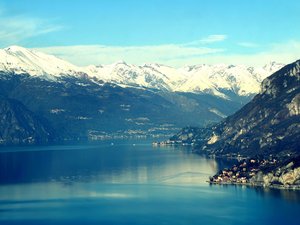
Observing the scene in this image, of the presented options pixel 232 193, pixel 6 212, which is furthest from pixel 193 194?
pixel 6 212

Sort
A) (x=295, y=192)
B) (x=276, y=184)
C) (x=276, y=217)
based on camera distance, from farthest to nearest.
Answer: (x=276, y=184) → (x=295, y=192) → (x=276, y=217)

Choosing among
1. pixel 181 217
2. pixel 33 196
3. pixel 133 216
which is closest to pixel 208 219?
pixel 181 217

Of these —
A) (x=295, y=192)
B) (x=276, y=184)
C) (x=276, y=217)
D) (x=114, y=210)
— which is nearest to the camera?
(x=276, y=217)

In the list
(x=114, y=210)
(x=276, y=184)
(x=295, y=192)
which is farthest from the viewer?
(x=276, y=184)

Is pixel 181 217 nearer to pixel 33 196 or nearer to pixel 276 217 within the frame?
pixel 276 217

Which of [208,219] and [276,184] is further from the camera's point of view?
[276,184]

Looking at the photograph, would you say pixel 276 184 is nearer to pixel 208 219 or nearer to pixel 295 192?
pixel 295 192

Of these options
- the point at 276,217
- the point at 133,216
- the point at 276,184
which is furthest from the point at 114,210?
the point at 276,184

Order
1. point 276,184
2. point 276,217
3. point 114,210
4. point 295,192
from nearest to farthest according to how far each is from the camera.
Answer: point 276,217 → point 114,210 → point 295,192 → point 276,184

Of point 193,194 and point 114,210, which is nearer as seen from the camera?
point 114,210
